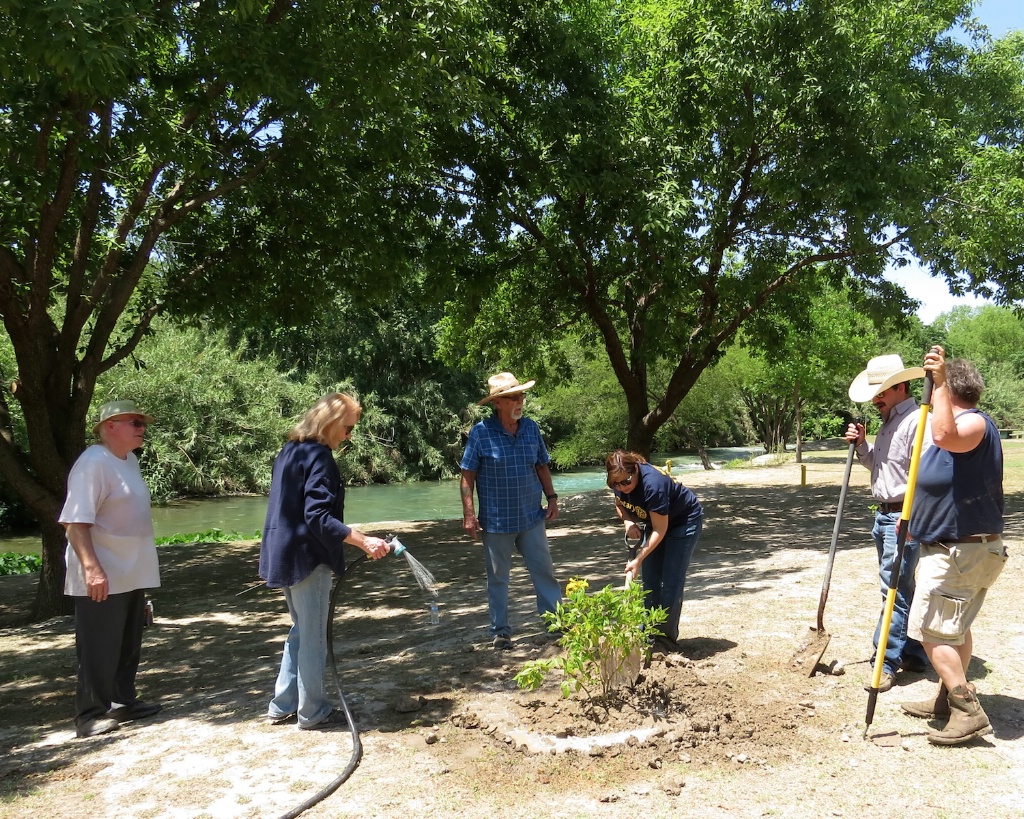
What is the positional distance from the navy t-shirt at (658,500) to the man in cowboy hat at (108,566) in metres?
2.76

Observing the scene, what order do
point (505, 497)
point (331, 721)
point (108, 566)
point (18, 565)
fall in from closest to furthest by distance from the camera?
point (331, 721)
point (108, 566)
point (505, 497)
point (18, 565)

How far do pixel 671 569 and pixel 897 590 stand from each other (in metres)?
1.28

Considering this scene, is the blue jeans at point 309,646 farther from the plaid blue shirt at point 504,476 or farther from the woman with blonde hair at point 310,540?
the plaid blue shirt at point 504,476

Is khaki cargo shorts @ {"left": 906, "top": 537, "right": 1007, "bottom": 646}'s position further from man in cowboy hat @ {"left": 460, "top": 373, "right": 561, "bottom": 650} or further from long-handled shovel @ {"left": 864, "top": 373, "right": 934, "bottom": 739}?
man in cowboy hat @ {"left": 460, "top": 373, "right": 561, "bottom": 650}

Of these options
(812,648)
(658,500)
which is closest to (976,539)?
(812,648)

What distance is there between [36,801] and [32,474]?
5.33 metres

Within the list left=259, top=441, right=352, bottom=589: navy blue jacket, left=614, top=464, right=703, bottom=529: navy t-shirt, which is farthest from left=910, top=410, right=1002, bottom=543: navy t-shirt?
left=259, top=441, right=352, bottom=589: navy blue jacket

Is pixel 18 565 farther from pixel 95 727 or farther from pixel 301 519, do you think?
pixel 301 519

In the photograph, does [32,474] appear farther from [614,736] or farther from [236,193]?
[614,736]

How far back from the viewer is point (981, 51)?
1510 centimetres

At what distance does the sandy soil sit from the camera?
347 cm

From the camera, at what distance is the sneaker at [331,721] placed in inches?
170

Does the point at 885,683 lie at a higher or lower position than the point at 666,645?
lower

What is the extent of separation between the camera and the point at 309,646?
4254mm
